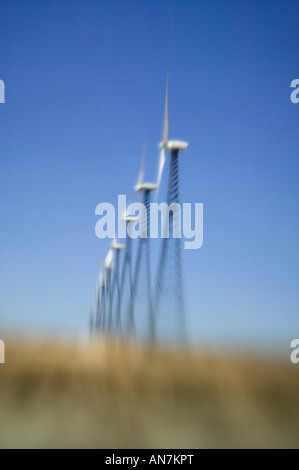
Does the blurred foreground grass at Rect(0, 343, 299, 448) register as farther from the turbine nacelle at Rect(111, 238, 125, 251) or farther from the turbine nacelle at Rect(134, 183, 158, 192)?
the turbine nacelle at Rect(111, 238, 125, 251)

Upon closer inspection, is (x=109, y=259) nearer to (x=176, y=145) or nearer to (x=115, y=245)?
(x=115, y=245)

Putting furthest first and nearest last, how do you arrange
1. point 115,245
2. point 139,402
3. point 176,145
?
point 115,245 → point 176,145 → point 139,402

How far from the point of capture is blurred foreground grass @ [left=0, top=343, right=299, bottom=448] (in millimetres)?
9898

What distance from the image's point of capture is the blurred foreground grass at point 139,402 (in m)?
9.90

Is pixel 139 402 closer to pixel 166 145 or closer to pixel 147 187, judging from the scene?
pixel 166 145

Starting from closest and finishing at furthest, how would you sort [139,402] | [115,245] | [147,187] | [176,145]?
[139,402] < [176,145] < [147,187] < [115,245]

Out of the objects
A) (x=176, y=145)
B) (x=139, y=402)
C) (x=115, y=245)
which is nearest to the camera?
(x=139, y=402)

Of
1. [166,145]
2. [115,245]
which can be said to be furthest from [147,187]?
[115,245]

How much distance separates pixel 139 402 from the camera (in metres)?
11.0

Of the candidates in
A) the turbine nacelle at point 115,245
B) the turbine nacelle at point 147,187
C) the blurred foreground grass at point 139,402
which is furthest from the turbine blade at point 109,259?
the blurred foreground grass at point 139,402

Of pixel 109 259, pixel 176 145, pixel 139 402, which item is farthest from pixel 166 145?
pixel 109 259

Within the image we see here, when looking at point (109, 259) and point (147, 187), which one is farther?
point (109, 259)

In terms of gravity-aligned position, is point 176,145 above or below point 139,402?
above
